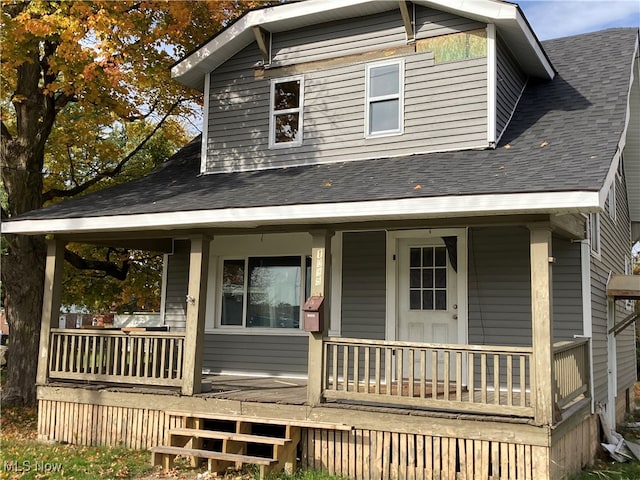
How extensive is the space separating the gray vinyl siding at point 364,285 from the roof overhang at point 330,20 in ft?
11.4

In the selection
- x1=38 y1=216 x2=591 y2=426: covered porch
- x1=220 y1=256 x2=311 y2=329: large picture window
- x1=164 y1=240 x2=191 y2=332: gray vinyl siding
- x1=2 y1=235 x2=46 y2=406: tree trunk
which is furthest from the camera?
x1=2 y1=235 x2=46 y2=406: tree trunk

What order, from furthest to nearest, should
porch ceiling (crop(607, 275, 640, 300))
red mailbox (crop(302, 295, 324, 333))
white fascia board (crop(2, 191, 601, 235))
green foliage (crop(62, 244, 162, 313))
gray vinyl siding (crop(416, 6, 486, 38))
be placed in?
1. green foliage (crop(62, 244, 162, 313))
2. porch ceiling (crop(607, 275, 640, 300))
3. gray vinyl siding (crop(416, 6, 486, 38))
4. red mailbox (crop(302, 295, 324, 333))
5. white fascia board (crop(2, 191, 601, 235))

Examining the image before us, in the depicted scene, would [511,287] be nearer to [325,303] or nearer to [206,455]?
[325,303]

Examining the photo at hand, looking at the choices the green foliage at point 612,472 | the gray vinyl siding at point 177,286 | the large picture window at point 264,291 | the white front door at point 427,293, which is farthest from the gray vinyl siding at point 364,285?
the green foliage at point 612,472

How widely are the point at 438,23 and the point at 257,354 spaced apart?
6.06 meters

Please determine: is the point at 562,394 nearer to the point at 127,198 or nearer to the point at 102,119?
the point at 127,198

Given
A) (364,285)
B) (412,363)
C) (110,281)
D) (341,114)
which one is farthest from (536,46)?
(110,281)

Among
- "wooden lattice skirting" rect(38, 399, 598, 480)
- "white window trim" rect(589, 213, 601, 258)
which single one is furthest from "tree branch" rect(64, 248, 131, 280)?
"white window trim" rect(589, 213, 601, 258)

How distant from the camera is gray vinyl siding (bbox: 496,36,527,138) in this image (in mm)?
9156

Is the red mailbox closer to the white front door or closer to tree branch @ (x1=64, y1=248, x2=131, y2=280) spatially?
the white front door

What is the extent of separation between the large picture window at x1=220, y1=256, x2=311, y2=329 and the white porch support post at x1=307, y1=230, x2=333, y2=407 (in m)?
2.62

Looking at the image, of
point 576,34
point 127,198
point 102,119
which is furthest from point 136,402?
point 576,34

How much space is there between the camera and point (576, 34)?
11.9 m

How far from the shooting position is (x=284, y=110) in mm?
10391
